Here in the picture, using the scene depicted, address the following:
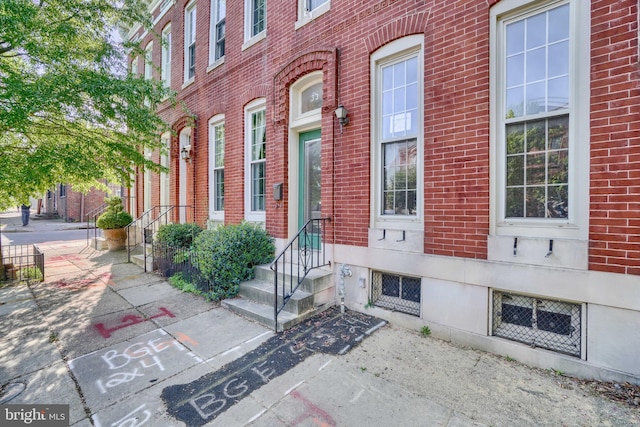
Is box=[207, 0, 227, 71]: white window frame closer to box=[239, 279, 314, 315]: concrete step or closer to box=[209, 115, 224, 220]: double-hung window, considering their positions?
box=[209, 115, 224, 220]: double-hung window

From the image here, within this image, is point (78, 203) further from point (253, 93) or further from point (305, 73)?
point (305, 73)

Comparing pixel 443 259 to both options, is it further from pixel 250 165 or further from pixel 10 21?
pixel 10 21

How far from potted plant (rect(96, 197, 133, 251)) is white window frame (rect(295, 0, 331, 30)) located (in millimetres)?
8867

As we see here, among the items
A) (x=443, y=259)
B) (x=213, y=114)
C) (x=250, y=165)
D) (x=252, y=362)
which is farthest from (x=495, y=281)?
(x=213, y=114)

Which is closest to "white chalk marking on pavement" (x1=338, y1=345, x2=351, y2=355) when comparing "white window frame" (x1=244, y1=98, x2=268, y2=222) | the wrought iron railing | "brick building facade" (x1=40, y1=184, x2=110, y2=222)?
"white window frame" (x1=244, y1=98, x2=268, y2=222)

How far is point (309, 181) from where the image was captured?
589 cm

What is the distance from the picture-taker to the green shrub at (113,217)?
10124mm

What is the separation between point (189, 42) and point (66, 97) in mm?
5250

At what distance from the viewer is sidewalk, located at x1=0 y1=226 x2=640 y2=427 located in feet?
8.19

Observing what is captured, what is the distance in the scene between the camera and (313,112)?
215 inches

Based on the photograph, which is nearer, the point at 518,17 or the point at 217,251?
the point at 518,17

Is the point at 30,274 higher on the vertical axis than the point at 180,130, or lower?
lower

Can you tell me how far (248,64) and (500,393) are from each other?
282 inches

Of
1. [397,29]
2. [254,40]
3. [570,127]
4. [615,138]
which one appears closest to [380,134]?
[397,29]
